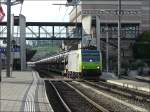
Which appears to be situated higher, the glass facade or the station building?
the station building

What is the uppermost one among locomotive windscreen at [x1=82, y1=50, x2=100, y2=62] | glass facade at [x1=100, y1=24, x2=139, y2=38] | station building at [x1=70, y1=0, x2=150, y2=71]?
station building at [x1=70, y1=0, x2=150, y2=71]

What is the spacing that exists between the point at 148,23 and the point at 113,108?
12145 centimetres

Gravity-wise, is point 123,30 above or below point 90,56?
above

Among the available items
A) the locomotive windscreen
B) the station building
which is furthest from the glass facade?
the locomotive windscreen

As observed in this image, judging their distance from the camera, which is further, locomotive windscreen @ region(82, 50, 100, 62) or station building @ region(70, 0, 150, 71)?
station building @ region(70, 0, 150, 71)

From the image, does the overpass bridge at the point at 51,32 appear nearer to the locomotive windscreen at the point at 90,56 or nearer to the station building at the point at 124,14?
the station building at the point at 124,14

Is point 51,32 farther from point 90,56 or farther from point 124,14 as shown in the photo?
point 90,56

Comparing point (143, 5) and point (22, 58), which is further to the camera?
point (143, 5)

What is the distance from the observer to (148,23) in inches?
5566

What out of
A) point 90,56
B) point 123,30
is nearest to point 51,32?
point 123,30

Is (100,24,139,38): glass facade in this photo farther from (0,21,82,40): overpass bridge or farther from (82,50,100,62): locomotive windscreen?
(82,50,100,62): locomotive windscreen

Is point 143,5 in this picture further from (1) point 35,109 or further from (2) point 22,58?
(1) point 35,109

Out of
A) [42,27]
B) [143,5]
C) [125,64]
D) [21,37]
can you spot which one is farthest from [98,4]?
[125,64]

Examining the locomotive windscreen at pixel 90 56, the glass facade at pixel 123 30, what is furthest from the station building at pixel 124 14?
the locomotive windscreen at pixel 90 56
